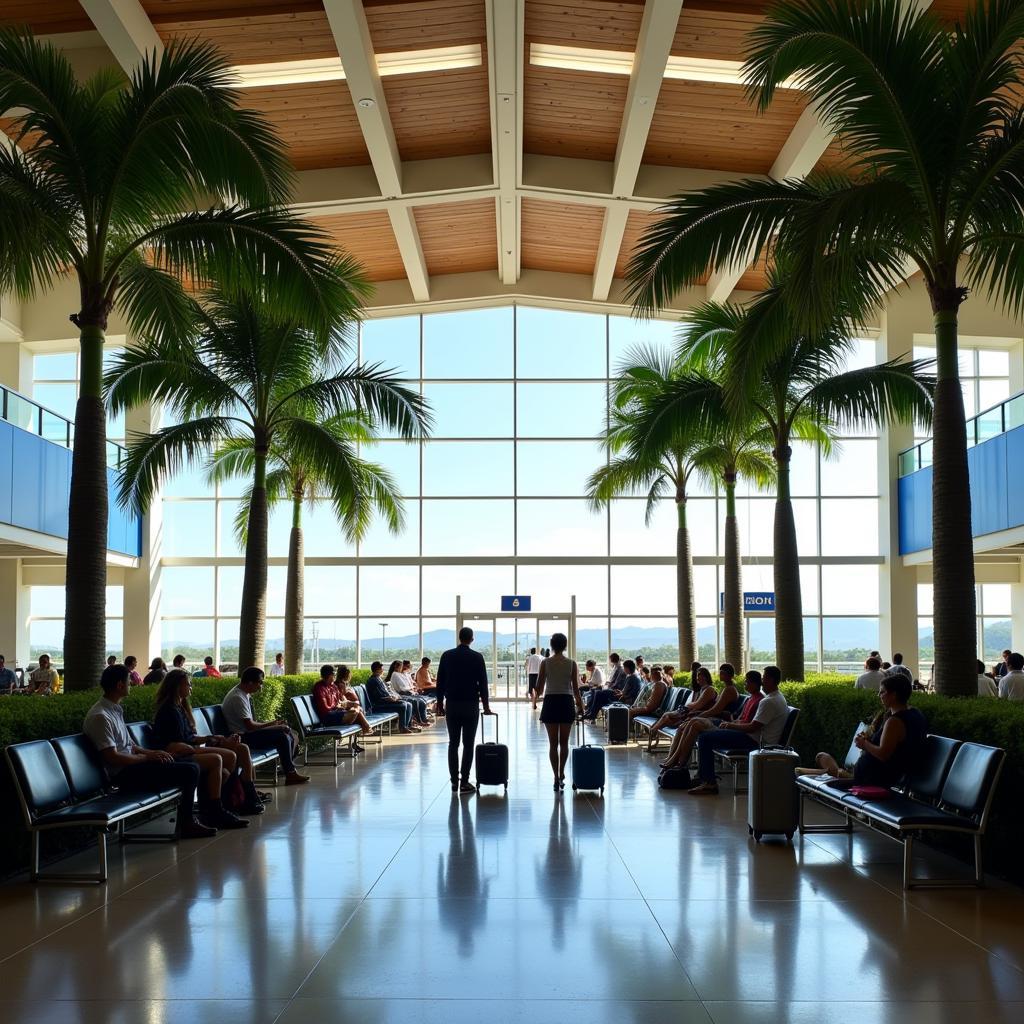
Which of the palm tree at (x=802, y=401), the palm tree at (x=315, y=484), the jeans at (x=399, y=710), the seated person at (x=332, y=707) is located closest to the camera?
the palm tree at (x=802, y=401)

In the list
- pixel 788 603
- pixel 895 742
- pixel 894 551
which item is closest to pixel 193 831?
pixel 895 742

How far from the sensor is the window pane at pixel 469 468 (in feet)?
96.9

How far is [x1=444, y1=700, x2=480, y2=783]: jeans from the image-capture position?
442 inches

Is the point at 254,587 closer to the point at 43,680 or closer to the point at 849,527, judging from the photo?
the point at 43,680

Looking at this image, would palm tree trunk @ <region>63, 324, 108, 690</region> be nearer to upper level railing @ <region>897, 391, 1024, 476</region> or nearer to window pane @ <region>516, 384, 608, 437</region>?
upper level railing @ <region>897, 391, 1024, 476</region>

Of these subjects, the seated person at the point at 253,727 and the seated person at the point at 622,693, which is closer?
the seated person at the point at 253,727

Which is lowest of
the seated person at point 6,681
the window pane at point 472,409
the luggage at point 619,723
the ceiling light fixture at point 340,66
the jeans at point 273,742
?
the luggage at point 619,723

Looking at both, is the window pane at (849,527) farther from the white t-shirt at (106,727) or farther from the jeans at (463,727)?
the white t-shirt at (106,727)

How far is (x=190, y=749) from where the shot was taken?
888cm

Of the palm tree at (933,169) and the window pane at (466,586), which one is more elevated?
the palm tree at (933,169)

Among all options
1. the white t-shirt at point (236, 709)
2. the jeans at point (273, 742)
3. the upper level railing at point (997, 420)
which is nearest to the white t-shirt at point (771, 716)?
the jeans at point (273, 742)

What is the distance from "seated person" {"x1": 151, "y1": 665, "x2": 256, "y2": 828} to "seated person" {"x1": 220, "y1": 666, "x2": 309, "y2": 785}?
1.35 metres

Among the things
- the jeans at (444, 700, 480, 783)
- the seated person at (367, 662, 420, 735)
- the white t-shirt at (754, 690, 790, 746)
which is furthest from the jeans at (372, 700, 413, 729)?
the white t-shirt at (754, 690, 790, 746)

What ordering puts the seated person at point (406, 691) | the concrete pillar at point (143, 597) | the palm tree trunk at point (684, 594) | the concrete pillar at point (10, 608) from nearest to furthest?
1. the seated person at point (406, 691)
2. the palm tree trunk at point (684, 594)
3. the concrete pillar at point (10, 608)
4. the concrete pillar at point (143, 597)
